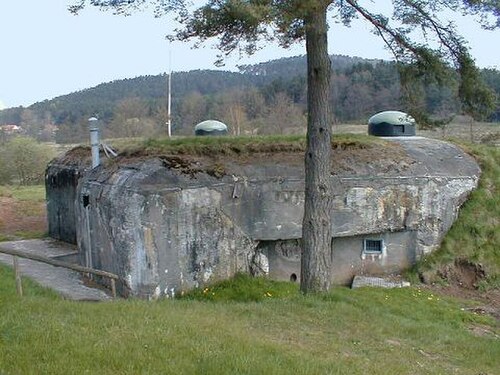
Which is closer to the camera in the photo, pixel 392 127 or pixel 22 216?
pixel 392 127

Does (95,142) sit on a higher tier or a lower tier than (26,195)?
higher

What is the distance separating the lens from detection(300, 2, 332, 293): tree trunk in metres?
9.29

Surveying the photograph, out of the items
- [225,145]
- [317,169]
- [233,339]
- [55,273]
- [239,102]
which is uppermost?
[239,102]

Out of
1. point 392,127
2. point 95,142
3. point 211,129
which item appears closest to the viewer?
point 95,142

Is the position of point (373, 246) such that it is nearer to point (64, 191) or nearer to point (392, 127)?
point (392, 127)

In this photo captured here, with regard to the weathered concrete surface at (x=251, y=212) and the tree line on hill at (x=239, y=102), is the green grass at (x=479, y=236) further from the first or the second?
the tree line on hill at (x=239, y=102)

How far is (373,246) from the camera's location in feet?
47.0

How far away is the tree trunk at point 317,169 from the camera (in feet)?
30.5

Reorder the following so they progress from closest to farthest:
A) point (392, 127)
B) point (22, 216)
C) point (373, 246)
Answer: point (373, 246) < point (392, 127) < point (22, 216)

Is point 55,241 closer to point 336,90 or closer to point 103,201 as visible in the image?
point 103,201

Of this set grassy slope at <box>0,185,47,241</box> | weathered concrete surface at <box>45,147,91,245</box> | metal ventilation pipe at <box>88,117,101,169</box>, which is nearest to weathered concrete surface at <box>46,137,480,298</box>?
metal ventilation pipe at <box>88,117,101,169</box>

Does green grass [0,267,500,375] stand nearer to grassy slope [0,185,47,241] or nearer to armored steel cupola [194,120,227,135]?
armored steel cupola [194,120,227,135]

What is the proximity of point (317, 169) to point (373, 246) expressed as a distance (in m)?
5.33

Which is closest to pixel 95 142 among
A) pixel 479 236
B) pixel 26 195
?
pixel 479 236
